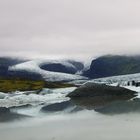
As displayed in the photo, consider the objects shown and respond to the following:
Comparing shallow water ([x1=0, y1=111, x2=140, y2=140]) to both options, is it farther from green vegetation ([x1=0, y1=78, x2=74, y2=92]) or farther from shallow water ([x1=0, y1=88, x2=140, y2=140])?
green vegetation ([x1=0, y1=78, x2=74, y2=92])

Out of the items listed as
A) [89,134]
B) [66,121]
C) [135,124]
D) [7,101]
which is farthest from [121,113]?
[7,101]

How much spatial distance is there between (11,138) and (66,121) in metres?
5.88

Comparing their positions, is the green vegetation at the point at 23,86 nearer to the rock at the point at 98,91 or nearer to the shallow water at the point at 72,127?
the rock at the point at 98,91

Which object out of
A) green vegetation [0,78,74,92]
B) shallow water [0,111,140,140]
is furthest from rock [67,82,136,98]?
green vegetation [0,78,74,92]

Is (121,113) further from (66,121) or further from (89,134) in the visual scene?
(89,134)

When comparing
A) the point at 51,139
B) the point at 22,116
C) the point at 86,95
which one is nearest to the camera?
the point at 51,139

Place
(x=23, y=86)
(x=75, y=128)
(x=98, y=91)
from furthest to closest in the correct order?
(x=23, y=86) < (x=98, y=91) < (x=75, y=128)

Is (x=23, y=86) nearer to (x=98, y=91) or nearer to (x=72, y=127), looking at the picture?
(x=98, y=91)

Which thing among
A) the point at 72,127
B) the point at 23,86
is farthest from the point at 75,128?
the point at 23,86

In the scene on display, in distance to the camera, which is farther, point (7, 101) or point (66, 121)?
point (7, 101)

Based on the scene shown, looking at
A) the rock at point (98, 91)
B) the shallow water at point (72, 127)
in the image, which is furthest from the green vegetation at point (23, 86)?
the shallow water at point (72, 127)

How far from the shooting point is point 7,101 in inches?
1693

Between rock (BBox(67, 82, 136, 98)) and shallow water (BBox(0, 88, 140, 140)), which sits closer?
shallow water (BBox(0, 88, 140, 140))

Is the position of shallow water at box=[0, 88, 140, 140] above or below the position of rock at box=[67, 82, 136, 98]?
below
